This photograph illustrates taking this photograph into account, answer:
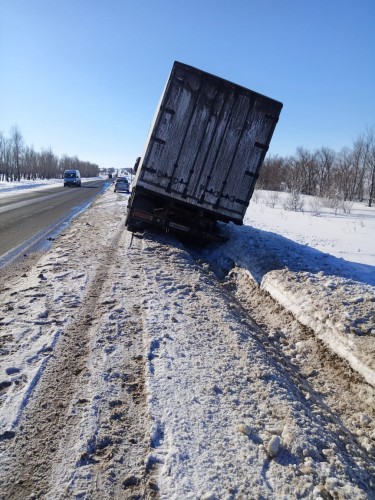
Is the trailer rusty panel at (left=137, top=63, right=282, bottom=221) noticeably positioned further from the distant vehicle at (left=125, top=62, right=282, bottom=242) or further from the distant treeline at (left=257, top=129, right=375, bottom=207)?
the distant treeline at (left=257, top=129, right=375, bottom=207)

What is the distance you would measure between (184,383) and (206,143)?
20.0 feet

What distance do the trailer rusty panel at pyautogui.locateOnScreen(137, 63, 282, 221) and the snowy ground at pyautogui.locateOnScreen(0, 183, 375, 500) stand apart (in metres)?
2.51

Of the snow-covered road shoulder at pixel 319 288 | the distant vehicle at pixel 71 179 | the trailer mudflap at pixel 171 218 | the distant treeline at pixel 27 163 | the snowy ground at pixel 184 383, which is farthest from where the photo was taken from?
the distant treeline at pixel 27 163

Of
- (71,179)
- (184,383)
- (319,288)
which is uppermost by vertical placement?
(71,179)

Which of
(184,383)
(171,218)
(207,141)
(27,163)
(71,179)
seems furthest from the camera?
(27,163)

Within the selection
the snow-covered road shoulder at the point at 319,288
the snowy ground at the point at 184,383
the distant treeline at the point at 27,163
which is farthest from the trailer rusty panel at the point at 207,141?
the distant treeline at the point at 27,163

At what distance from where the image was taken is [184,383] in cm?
308

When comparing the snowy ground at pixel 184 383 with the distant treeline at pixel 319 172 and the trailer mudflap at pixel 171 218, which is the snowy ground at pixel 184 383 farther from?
the distant treeline at pixel 319 172

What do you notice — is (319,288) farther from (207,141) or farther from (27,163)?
(27,163)

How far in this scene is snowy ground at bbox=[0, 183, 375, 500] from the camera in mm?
2176

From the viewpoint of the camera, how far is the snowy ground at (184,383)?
2176mm

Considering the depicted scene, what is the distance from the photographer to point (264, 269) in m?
7.09

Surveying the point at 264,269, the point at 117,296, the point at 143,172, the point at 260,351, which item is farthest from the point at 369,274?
the point at 143,172

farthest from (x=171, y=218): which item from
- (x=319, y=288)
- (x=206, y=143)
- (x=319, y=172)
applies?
(x=319, y=172)
